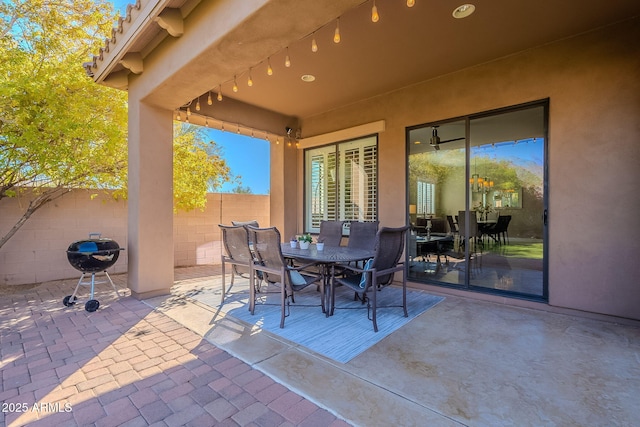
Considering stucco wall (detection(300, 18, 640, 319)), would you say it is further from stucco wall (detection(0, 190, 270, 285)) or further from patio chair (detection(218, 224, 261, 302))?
stucco wall (detection(0, 190, 270, 285))

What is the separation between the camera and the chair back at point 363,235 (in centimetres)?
420

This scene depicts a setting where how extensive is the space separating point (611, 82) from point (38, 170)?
22.8 feet

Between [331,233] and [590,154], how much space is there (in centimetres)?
331

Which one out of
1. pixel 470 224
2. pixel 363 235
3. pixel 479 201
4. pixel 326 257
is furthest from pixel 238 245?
pixel 479 201

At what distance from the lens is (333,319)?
3289 mm

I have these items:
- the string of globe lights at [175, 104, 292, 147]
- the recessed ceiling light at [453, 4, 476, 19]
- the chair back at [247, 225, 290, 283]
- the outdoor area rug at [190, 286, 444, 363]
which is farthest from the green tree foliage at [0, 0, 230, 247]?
the recessed ceiling light at [453, 4, 476, 19]

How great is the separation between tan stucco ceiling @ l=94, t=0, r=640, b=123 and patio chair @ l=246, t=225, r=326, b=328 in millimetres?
1811

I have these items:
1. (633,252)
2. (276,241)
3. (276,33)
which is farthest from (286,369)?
(633,252)

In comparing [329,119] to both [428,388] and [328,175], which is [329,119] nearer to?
[328,175]

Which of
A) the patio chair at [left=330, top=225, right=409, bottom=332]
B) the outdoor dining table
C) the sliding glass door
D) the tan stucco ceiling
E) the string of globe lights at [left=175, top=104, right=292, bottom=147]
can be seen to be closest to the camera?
the tan stucco ceiling

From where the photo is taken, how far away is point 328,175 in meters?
6.21

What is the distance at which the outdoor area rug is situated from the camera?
267 cm

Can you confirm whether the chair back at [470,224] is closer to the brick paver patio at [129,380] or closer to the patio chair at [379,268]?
the patio chair at [379,268]

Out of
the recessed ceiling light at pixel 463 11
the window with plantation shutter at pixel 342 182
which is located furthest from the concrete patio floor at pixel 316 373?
the recessed ceiling light at pixel 463 11
